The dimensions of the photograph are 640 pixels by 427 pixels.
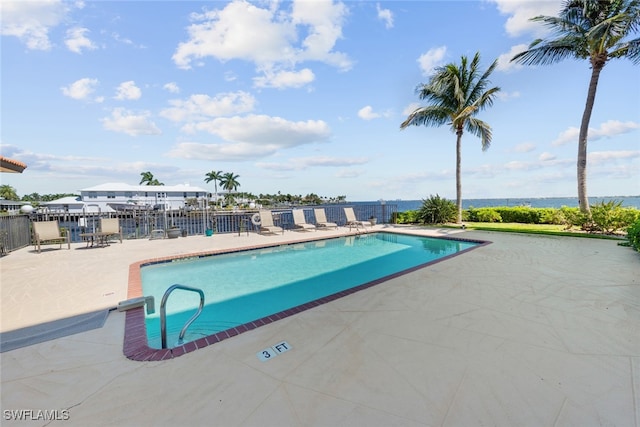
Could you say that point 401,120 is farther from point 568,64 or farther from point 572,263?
point 572,263

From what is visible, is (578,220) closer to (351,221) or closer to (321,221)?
(351,221)

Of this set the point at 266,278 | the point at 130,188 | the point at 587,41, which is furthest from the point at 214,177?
Result: the point at 587,41

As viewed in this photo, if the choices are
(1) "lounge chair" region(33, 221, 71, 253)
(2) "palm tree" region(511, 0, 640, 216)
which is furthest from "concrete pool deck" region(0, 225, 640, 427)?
(2) "palm tree" region(511, 0, 640, 216)

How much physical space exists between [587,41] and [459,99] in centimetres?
430

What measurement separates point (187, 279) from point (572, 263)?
8280 millimetres

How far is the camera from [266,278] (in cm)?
580

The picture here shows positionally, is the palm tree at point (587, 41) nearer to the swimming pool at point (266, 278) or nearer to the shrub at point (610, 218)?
the shrub at point (610, 218)

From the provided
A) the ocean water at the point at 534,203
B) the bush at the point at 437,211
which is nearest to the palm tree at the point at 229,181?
the ocean water at the point at 534,203

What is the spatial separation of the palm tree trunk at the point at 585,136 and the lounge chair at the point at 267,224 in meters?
11.9

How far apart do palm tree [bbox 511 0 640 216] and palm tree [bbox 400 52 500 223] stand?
1.85 metres

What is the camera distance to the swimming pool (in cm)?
372

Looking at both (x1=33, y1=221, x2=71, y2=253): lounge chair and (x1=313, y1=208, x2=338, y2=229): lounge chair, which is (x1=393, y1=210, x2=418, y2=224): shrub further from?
(x1=33, y1=221, x2=71, y2=253): lounge chair

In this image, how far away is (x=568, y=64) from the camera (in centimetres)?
1103

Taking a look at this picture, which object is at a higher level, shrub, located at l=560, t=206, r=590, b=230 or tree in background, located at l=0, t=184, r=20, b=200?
tree in background, located at l=0, t=184, r=20, b=200
